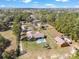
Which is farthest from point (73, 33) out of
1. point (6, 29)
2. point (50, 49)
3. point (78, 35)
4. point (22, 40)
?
point (6, 29)

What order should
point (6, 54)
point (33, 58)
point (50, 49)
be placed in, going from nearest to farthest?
point (6, 54) < point (33, 58) < point (50, 49)

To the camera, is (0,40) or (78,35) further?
(78,35)

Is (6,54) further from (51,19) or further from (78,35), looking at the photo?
(51,19)

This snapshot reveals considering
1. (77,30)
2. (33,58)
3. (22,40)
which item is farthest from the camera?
(22,40)

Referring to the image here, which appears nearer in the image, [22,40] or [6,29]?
[22,40]

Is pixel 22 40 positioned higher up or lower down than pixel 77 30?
→ lower down

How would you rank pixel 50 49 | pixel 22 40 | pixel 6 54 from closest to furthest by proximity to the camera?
pixel 6 54 → pixel 50 49 → pixel 22 40

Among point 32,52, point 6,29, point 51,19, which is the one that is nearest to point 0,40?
point 32,52

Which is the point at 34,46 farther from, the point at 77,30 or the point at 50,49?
the point at 77,30

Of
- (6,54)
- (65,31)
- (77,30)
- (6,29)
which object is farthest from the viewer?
(6,29)
